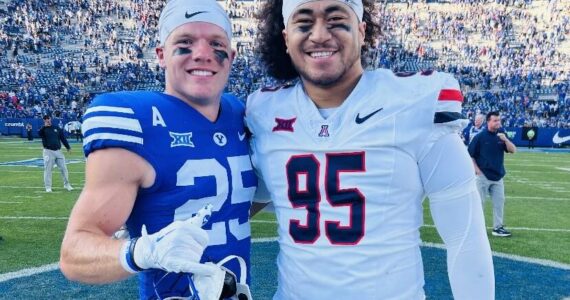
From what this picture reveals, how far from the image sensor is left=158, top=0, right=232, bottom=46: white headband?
6.86 ft

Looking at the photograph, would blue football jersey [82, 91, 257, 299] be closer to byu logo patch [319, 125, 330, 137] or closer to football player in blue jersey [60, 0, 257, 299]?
football player in blue jersey [60, 0, 257, 299]

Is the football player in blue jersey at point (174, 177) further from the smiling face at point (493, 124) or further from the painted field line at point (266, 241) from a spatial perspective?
the smiling face at point (493, 124)

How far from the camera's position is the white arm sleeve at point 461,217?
5.89 feet

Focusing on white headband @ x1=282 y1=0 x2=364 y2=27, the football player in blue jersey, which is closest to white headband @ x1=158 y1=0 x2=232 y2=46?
the football player in blue jersey

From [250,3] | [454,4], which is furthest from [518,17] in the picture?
[250,3]

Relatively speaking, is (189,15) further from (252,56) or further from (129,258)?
(252,56)

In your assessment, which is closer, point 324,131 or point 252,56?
point 324,131

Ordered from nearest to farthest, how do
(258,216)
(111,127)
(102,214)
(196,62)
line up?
1. (102,214)
2. (111,127)
3. (196,62)
4. (258,216)

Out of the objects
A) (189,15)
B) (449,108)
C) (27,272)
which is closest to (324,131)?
(449,108)

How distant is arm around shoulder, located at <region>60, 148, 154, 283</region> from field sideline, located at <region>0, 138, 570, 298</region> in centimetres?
364

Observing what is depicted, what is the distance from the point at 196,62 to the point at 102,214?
0.69m

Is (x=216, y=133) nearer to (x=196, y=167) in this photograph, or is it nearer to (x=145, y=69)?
(x=196, y=167)

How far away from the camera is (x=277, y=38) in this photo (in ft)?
8.55

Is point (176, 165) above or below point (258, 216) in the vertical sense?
above
